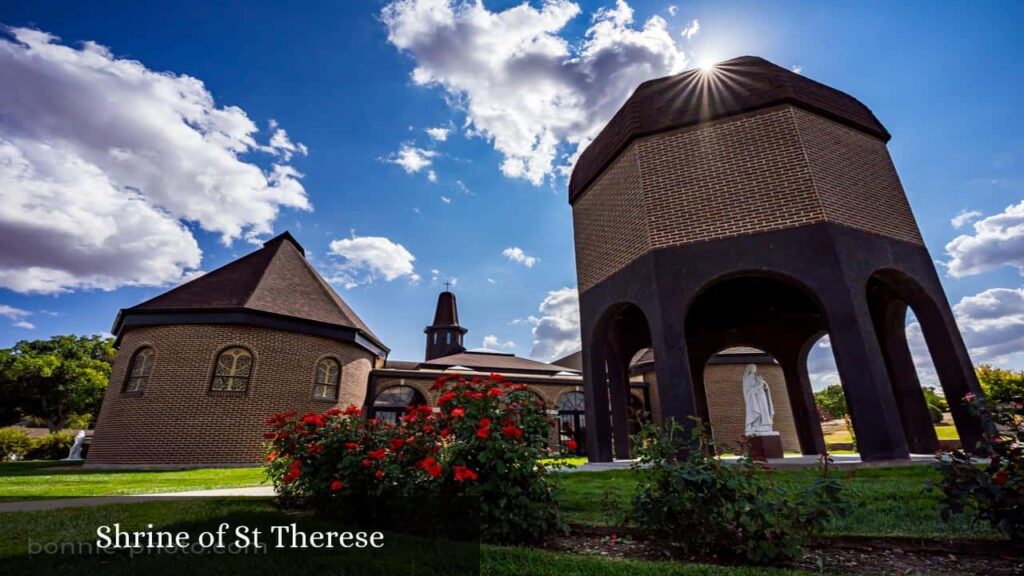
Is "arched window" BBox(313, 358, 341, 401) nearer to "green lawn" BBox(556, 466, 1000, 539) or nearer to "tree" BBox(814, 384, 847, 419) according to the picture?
Answer: "green lawn" BBox(556, 466, 1000, 539)

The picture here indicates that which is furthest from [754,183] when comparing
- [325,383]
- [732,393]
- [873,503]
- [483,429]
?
[732,393]

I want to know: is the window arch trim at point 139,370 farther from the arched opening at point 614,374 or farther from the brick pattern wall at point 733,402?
the brick pattern wall at point 733,402

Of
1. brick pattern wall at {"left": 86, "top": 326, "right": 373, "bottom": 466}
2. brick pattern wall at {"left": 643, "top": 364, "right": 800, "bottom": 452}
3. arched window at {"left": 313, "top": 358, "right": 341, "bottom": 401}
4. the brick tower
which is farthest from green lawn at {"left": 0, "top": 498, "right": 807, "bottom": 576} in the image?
brick pattern wall at {"left": 643, "top": 364, "right": 800, "bottom": 452}

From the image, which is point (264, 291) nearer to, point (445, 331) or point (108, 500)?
point (108, 500)

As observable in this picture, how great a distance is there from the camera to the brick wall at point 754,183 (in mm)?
7910

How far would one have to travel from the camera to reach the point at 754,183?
8180mm

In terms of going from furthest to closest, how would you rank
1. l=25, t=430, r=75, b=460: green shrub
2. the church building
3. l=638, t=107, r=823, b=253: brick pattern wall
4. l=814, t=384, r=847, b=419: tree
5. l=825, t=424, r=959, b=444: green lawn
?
l=814, t=384, r=847, b=419: tree
l=25, t=430, r=75, b=460: green shrub
l=825, t=424, r=959, b=444: green lawn
the church building
l=638, t=107, r=823, b=253: brick pattern wall

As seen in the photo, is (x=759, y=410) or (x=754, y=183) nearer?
(x=754, y=183)

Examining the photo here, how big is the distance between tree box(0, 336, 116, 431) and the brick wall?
1534 inches

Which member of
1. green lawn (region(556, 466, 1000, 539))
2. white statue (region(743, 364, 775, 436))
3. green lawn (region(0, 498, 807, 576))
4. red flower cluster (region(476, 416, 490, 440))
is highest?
white statue (region(743, 364, 775, 436))

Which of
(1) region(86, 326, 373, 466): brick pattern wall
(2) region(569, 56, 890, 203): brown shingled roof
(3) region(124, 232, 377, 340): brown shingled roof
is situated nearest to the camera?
(2) region(569, 56, 890, 203): brown shingled roof

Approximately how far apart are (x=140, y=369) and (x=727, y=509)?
17829mm

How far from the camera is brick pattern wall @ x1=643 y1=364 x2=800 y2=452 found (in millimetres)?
21562

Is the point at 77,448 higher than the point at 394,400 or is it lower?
lower
